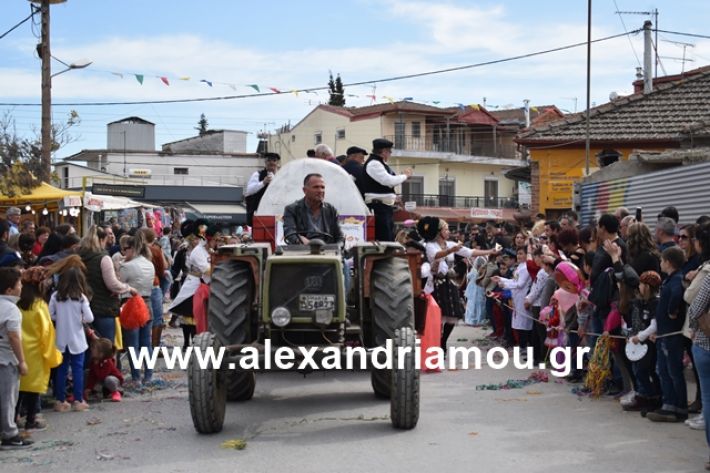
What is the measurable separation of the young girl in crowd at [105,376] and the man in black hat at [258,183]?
3229 millimetres

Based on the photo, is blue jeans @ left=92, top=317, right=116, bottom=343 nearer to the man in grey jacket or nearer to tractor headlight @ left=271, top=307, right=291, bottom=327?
the man in grey jacket

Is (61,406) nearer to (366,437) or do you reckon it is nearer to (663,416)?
(366,437)

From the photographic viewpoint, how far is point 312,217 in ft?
35.6

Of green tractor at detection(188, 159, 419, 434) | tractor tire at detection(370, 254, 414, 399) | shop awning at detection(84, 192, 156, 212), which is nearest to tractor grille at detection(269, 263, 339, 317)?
green tractor at detection(188, 159, 419, 434)

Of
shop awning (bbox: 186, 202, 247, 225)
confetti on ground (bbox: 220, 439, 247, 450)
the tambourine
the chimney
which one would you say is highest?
the chimney

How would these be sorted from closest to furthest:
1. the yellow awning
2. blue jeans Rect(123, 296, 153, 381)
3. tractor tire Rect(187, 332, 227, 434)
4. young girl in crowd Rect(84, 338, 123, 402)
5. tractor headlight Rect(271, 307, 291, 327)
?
tractor tire Rect(187, 332, 227, 434) < tractor headlight Rect(271, 307, 291, 327) < young girl in crowd Rect(84, 338, 123, 402) < blue jeans Rect(123, 296, 153, 381) < the yellow awning

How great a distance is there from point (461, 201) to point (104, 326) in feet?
185

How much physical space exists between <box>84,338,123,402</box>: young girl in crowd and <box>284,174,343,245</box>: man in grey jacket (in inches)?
103

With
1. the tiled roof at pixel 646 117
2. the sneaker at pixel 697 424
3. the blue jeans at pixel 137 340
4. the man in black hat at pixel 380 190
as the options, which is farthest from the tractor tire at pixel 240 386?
the tiled roof at pixel 646 117

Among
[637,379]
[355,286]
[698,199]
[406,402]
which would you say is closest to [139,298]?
[355,286]

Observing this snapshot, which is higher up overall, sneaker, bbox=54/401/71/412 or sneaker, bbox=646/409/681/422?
sneaker, bbox=646/409/681/422

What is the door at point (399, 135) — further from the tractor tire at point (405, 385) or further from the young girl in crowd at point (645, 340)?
the tractor tire at point (405, 385)

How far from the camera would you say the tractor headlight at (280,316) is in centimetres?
902

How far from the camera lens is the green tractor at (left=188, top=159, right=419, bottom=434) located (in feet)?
29.1
